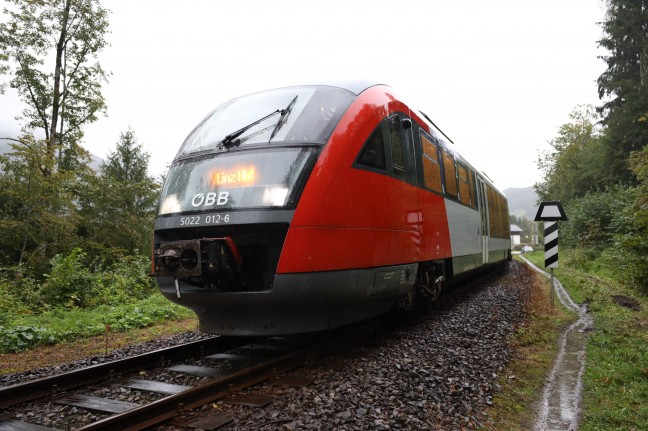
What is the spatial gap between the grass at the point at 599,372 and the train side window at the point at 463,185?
2545 millimetres

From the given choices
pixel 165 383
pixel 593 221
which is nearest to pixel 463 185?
pixel 165 383

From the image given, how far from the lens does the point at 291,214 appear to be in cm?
432

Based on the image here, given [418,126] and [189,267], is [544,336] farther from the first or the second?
[189,267]

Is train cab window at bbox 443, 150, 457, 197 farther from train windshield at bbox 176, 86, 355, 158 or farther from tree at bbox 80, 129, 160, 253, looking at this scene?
tree at bbox 80, 129, 160, 253

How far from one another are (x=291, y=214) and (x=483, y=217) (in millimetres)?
8801

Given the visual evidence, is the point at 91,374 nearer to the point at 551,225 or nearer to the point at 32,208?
the point at 551,225

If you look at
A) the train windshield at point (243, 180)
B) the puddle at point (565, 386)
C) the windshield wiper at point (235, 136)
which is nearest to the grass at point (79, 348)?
the train windshield at point (243, 180)

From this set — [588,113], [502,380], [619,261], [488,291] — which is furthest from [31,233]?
[588,113]

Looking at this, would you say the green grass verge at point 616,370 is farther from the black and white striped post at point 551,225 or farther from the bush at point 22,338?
the bush at point 22,338

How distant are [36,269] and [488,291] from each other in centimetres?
1240

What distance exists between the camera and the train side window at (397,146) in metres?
5.66

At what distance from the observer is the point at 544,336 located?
6.73m

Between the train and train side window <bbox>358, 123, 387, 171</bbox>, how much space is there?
0.01 m

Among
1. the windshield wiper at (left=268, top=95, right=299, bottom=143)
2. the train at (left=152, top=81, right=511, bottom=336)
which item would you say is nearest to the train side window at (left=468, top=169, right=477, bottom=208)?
the train at (left=152, top=81, right=511, bottom=336)
